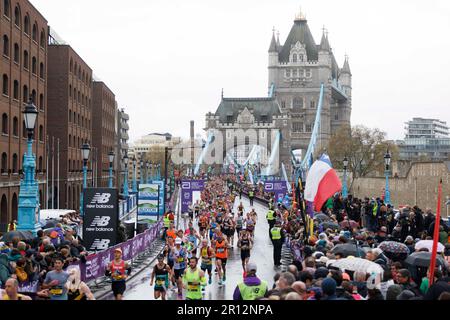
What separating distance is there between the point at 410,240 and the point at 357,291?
6.04 meters

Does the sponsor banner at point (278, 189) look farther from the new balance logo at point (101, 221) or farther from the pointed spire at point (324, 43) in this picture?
the pointed spire at point (324, 43)

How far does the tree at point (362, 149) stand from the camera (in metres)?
97.6

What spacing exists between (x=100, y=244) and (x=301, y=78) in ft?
514

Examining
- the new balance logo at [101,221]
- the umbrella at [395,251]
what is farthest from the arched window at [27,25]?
the umbrella at [395,251]

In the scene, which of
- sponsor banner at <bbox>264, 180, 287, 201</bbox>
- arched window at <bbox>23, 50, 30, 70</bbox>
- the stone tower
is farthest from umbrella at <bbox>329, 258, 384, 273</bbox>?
the stone tower

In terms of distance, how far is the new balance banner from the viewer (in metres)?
21.5

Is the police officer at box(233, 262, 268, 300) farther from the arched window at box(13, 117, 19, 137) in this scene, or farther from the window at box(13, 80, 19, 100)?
the window at box(13, 80, 19, 100)

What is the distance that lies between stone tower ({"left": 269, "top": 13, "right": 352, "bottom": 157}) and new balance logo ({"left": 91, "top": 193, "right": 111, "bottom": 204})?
14750 cm

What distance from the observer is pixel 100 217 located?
21562mm

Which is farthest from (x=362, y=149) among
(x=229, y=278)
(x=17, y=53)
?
(x=229, y=278)

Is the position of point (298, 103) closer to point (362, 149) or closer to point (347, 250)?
point (362, 149)

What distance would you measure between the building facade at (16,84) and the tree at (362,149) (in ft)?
184
